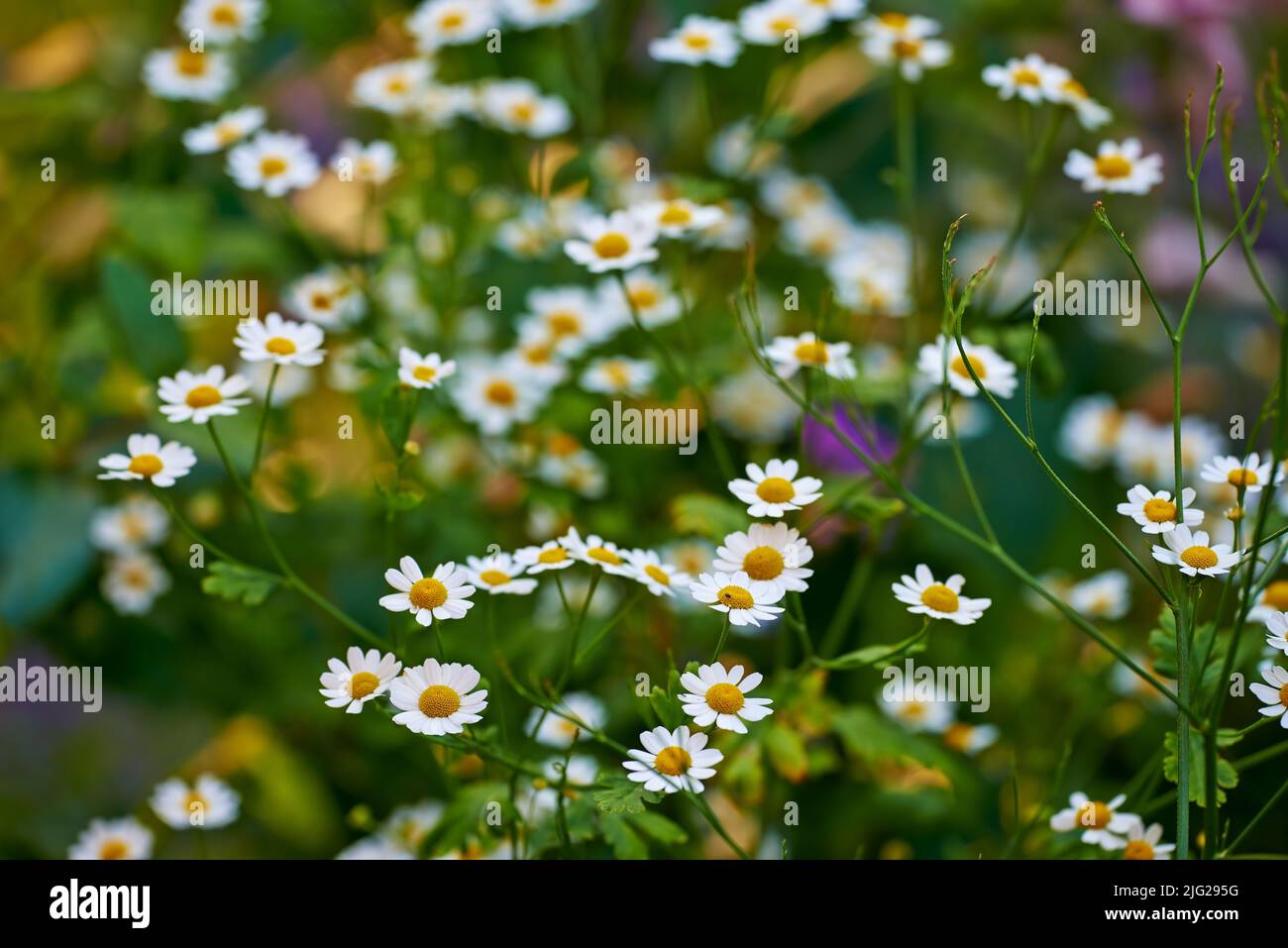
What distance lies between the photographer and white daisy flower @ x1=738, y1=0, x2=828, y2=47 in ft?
2.28

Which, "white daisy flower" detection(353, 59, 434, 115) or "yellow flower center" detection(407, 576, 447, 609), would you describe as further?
"white daisy flower" detection(353, 59, 434, 115)

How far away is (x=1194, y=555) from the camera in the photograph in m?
0.46

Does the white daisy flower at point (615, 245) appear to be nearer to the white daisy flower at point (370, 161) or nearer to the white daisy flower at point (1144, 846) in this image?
the white daisy flower at point (370, 161)

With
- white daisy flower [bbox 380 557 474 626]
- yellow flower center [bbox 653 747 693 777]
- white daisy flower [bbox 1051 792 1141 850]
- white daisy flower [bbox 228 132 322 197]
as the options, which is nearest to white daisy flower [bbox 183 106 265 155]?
white daisy flower [bbox 228 132 322 197]

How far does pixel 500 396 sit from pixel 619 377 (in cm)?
8

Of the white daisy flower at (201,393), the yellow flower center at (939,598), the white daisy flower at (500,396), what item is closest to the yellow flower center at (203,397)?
the white daisy flower at (201,393)

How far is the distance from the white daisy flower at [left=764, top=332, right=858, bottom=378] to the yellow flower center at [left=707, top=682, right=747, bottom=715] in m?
0.17

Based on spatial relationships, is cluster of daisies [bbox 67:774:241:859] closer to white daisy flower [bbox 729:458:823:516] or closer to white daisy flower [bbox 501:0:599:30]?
white daisy flower [bbox 729:458:823:516]

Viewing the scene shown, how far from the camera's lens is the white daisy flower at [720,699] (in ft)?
1.47

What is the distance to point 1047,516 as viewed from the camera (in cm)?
91

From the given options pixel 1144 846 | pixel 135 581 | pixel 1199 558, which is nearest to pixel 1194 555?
pixel 1199 558

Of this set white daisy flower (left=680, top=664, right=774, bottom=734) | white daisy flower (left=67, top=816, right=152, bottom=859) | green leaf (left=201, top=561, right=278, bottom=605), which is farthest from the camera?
white daisy flower (left=67, top=816, right=152, bottom=859)
